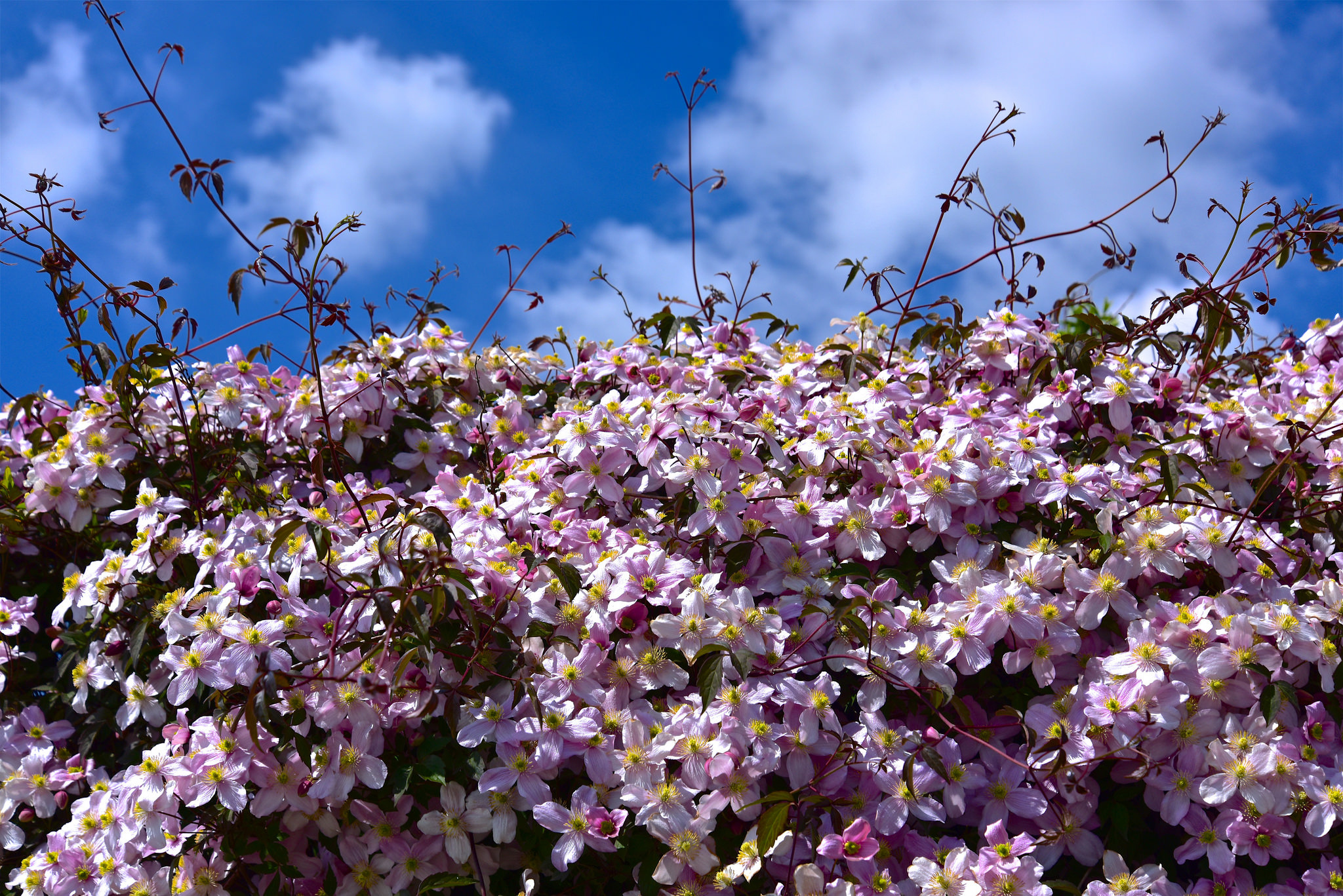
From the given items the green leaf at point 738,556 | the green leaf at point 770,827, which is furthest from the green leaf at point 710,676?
the green leaf at point 738,556

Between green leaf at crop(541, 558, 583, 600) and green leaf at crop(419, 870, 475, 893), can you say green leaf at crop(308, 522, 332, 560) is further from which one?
green leaf at crop(419, 870, 475, 893)

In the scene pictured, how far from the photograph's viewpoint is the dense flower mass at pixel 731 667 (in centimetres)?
158

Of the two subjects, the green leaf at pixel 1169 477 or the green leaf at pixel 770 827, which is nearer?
the green leaf at pixel 770 827

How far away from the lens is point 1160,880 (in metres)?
1.52

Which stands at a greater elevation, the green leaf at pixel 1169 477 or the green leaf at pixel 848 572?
the green leaf at pixel 1169 477

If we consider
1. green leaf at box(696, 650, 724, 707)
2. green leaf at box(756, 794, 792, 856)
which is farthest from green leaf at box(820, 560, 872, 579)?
green leaf at box(756, 794, 792, 856)

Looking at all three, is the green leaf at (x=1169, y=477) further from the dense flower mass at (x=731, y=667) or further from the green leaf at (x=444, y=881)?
the green leaf at (x=444, y=881)

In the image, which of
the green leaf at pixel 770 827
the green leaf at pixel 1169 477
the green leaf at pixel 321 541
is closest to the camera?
the green leaf at pixel 770 827

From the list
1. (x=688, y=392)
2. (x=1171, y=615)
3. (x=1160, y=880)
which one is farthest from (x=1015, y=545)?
(x=688, y=392)

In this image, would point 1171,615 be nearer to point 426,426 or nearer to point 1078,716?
point 1078,716

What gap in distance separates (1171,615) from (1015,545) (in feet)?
0.92

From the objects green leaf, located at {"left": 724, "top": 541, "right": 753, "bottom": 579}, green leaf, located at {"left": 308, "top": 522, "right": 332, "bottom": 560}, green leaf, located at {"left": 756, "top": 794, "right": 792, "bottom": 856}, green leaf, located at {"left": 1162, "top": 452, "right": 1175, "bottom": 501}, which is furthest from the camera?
green leaf, located at {"left": 724, "top": 541, "right": 753, "bottom": 579}

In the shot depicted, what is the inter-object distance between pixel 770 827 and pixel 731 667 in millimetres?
303

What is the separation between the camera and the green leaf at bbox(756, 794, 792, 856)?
1442mm
